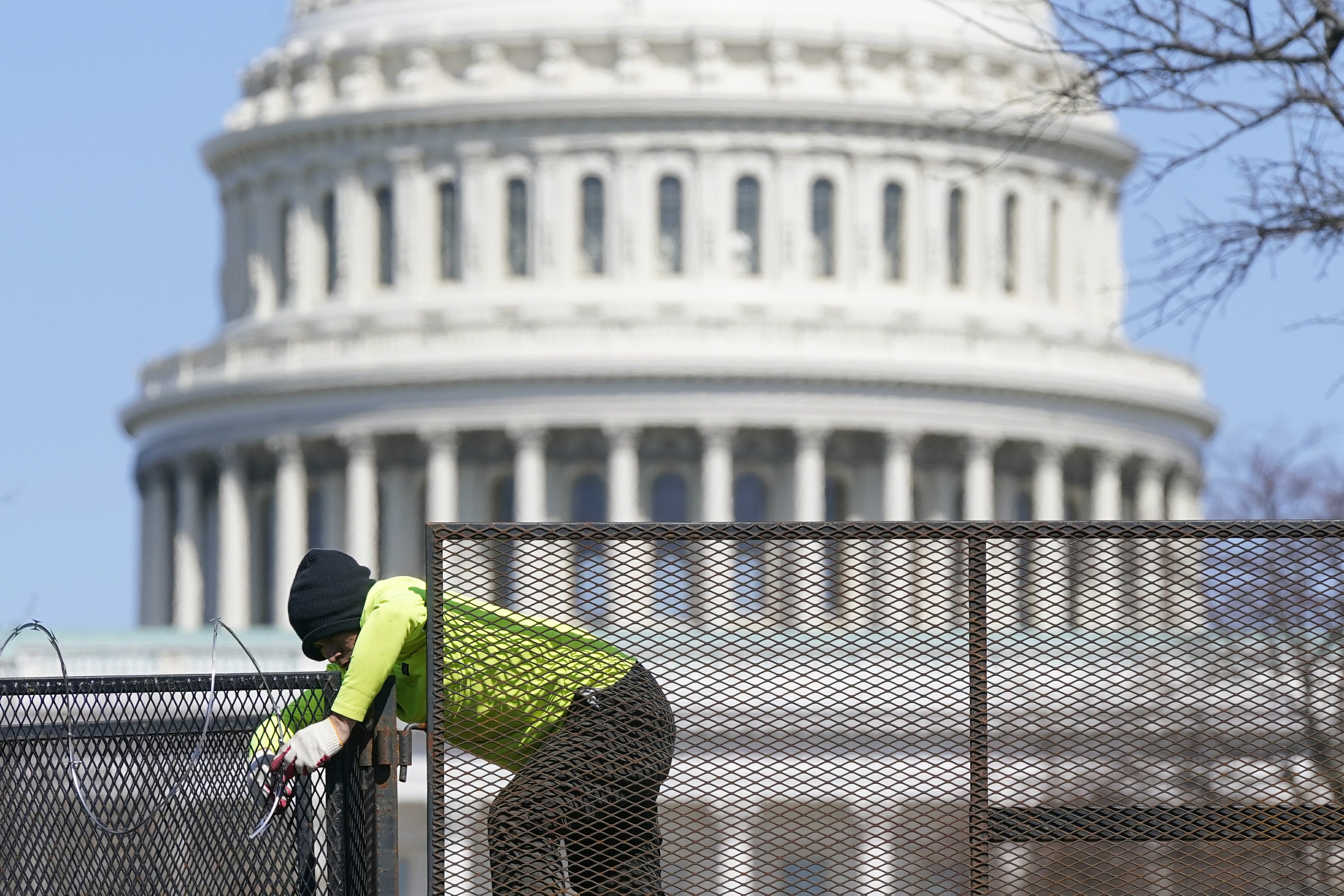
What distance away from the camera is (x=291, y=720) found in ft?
39.5

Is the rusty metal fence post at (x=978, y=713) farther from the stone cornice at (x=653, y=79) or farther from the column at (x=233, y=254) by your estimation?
the column at (x=233, y=254)

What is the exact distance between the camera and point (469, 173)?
100 meters

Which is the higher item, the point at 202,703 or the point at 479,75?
the point at 479,75

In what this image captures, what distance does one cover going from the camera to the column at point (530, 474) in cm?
9500

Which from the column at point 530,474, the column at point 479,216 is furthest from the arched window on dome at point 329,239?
the column at point 530,474

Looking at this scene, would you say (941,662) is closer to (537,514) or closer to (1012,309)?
(537,514)

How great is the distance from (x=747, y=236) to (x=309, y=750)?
293 ft

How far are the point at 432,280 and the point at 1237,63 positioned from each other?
3289 inches

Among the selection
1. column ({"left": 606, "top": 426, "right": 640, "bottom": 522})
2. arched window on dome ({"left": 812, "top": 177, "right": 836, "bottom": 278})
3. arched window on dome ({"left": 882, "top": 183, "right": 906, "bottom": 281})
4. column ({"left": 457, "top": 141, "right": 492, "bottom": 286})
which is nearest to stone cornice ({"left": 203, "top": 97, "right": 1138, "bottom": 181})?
column ({"left": 457, "top": 141, "right": 492, "bottom": 286})

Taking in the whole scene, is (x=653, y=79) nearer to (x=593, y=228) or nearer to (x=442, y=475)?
(x=593, y=228)

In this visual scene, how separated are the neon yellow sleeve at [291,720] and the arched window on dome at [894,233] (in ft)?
292

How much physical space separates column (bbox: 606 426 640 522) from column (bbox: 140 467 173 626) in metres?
16.7

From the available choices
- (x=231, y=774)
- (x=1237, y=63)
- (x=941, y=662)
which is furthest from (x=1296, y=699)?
(x=1237, y=63)

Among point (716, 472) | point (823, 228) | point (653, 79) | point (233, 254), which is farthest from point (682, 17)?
point (233, 254)
